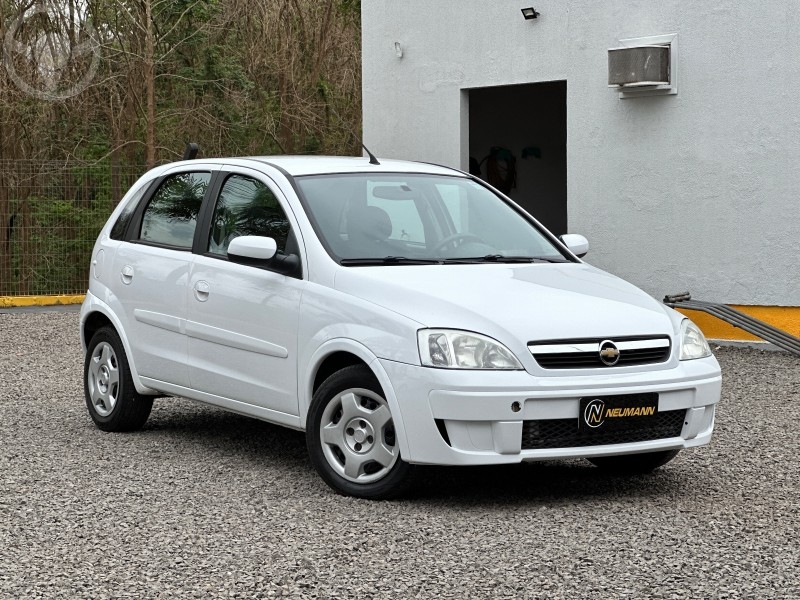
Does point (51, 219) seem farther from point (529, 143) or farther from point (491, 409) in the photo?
point (491, 409)

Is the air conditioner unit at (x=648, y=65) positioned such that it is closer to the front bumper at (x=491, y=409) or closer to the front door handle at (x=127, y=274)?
the front door handle at (x=127, y=274)

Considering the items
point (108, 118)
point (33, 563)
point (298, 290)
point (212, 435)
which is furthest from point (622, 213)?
point (108, 118)

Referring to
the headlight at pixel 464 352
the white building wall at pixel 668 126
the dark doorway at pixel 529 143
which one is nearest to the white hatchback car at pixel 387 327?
the headlight at pixel 464 352

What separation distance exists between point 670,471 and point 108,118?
68.1 feet

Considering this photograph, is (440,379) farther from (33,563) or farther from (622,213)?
(622,213)

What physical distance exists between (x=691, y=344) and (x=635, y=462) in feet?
2.73

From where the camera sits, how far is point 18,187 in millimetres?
18672

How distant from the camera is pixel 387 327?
6281 mm

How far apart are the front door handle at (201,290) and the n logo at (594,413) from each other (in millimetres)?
2388

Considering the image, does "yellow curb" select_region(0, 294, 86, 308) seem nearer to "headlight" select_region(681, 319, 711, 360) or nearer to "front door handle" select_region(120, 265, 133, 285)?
"front door handle" select_region(120, 265, 133, 285)

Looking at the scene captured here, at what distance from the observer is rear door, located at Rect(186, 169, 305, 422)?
695 cm

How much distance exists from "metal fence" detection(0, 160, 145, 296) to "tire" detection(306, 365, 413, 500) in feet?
41.7

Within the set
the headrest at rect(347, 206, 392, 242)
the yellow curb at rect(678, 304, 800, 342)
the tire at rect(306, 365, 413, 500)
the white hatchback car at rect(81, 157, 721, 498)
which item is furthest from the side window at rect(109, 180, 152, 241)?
the yellow curb at rect(678, 304, 800, 342)

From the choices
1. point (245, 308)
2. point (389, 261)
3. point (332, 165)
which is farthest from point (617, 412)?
point (332, 165)
